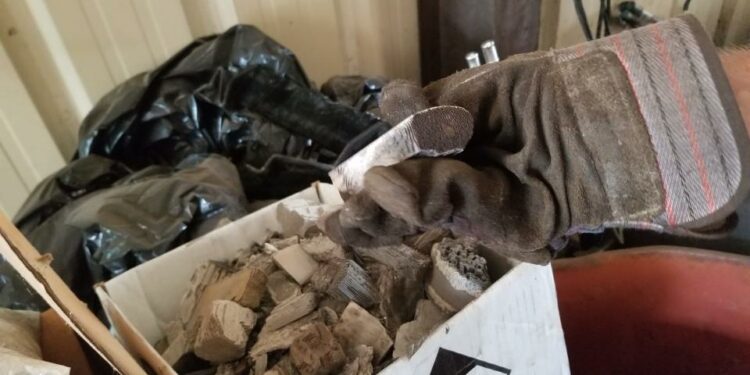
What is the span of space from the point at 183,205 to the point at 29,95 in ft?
1.60

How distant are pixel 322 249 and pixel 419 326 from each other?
0.69 ft

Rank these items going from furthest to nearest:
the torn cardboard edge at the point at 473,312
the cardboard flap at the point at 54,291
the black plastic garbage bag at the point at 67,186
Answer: the black plastic garbage bag at the point at 67,186 < the torn cardboard edge at the point at 473,312 < the cardboard flap at the point at 54,291

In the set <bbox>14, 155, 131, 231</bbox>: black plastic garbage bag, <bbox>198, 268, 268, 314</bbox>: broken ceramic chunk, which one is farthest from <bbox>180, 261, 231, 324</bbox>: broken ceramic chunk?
<bbox>14, 155, 131, 231</bbox>: black plastic garbage bag

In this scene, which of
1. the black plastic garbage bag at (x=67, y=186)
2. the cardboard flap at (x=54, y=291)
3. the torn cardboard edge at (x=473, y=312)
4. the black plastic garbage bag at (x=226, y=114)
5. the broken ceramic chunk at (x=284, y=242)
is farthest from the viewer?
the black plastic garbage bag at (x=226, y=114)

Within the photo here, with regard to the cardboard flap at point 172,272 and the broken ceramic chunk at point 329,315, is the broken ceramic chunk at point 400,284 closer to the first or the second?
the broken ceramic chunk at point 329,315

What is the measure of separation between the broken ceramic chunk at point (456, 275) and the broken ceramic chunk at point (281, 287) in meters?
0.19

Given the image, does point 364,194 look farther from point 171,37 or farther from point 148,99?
point 171,37

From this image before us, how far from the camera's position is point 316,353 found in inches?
27.0

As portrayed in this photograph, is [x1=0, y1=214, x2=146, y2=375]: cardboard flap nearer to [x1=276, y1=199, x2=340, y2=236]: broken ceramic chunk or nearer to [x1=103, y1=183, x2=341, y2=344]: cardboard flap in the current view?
[x1=103, y1=183, x2=341, y2=344]: cardboard flap

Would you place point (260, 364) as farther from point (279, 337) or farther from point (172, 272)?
point (172, 272)

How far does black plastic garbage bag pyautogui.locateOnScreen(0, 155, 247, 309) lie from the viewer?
92 cm

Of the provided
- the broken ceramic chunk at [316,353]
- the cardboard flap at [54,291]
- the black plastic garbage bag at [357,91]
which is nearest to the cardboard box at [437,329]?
the cardboard flap at [54,291]

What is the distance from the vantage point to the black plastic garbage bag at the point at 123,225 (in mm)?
925

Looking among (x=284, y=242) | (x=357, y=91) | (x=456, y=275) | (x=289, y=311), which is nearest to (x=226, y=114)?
(x=357, y=91)
